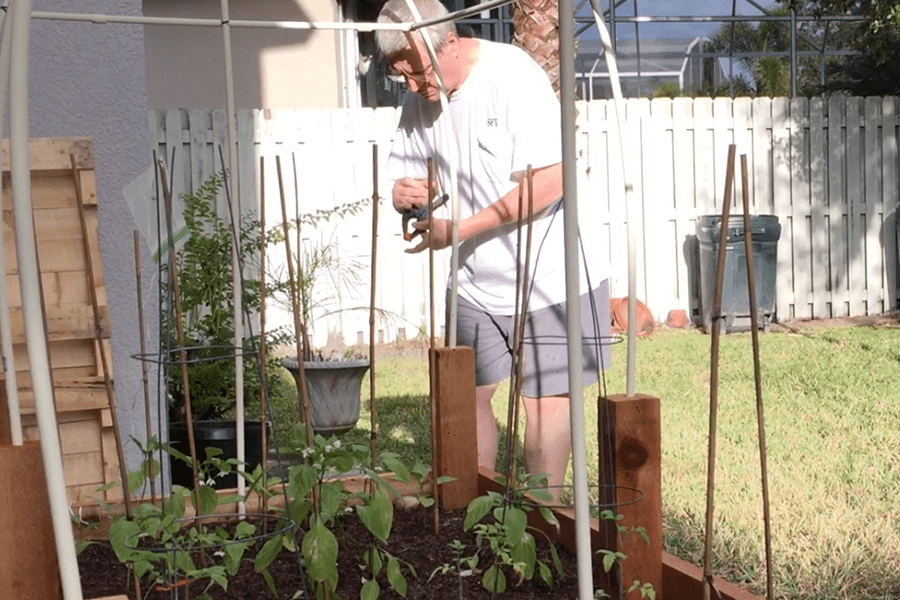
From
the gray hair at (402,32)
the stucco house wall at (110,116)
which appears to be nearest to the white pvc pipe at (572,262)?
the gray hair at (402,32)

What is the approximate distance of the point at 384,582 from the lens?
225cm

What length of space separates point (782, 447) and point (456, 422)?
6.54ft

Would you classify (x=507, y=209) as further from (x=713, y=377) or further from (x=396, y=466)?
(x=713, y=377)

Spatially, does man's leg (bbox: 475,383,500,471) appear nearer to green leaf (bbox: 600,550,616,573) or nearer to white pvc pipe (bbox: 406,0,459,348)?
white pvc pipe (bbox: 406,0,459,348)

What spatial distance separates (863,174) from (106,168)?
25.4 feet

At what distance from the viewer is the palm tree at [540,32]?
6.62 m

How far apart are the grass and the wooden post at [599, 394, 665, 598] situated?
70cm

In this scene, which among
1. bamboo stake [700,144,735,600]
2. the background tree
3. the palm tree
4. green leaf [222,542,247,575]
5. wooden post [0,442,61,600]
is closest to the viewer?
wooden post [0,442,61,600]

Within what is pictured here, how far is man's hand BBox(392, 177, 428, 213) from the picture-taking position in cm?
294

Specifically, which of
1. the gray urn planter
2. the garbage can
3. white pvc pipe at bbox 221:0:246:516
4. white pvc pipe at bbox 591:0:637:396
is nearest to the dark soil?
white pvc pipe at bbox 221:0:246:516

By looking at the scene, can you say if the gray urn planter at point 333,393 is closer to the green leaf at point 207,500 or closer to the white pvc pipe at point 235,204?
the white pvc pipe at point 235,204

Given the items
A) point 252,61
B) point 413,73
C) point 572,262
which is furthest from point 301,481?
point 252,61

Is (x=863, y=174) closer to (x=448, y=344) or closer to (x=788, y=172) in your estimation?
(x=788, y=172)

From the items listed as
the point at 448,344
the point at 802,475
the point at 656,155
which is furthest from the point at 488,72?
the point at 656,155
